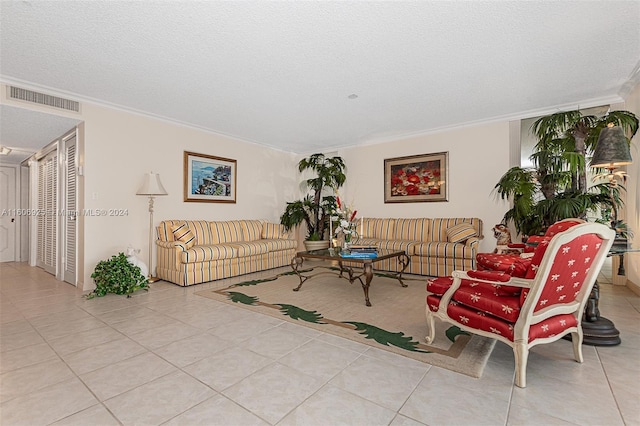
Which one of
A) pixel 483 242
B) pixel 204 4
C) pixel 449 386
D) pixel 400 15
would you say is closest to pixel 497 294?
pixel 449 386

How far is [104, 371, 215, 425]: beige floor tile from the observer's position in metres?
1.50

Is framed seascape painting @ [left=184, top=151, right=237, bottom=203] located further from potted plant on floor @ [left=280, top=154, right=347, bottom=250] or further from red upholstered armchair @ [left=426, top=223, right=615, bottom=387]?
red upholstered armchair @ [left=426, top=223, right=615, bottom=387]

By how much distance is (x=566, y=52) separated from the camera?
2.93 m

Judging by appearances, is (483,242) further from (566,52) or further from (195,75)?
(195,75)

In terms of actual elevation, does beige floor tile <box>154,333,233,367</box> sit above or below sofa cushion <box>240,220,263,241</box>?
below

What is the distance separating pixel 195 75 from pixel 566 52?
3896 mm

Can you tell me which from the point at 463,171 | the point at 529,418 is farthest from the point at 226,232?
the point at 529,418

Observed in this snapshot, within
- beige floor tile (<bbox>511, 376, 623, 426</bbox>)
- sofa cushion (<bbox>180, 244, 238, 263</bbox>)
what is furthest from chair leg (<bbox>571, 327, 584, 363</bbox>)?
sofa cushion (<bbox>180, 244, 238, 263</bbox>)

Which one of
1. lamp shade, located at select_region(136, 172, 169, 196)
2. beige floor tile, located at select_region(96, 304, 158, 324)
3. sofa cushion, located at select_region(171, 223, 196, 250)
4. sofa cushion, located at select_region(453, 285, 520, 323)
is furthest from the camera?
sofa cushion, located at select_region(171, 223, 196, 250)

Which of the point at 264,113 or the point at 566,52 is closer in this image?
the point at 566,52

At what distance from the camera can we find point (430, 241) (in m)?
5.23

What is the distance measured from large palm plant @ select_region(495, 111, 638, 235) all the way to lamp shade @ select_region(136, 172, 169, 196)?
5006 millimetres

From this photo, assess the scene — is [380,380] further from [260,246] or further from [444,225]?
[444,225]

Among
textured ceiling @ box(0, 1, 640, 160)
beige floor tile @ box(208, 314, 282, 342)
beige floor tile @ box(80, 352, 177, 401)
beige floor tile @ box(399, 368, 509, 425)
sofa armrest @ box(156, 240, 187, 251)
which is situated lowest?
beige floor tile @ box(208, 314, 282, 342)
